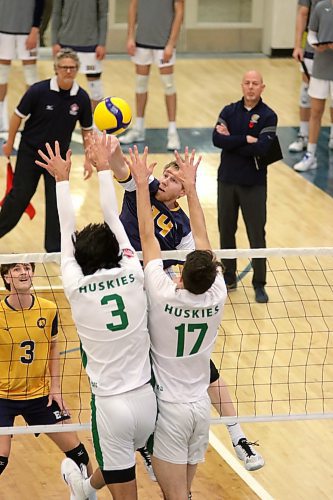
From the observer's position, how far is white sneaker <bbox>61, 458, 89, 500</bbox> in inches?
247

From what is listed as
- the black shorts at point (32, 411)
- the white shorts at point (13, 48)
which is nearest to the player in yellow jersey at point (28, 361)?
the black shorts at point (32, 411)

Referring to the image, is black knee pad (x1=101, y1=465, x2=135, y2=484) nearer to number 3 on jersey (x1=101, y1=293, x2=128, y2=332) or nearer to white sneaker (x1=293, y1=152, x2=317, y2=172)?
→ number 3 on jersey (x1=101, y1=293, x2=128, y2=332)

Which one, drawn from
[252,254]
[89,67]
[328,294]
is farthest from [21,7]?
[252,254]

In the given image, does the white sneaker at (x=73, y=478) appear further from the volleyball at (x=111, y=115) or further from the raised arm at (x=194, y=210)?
the volleyball at (x=111, y=115)

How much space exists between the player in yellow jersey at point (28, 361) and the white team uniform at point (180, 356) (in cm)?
98

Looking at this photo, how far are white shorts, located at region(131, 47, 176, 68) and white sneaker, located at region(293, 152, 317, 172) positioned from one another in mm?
2091

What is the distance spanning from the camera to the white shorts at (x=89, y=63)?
44.0 ft

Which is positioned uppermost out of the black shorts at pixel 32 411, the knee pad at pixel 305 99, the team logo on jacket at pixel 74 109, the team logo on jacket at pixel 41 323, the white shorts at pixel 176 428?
the team logo on jacket at pixel 74 109

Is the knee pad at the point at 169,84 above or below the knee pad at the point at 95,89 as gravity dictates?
above

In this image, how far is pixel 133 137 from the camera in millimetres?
13703

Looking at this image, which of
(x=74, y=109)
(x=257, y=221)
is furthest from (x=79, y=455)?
(x=74, y=109)

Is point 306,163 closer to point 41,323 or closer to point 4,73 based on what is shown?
point 4,73

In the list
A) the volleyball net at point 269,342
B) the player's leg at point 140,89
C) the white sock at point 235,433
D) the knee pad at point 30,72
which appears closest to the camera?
the white sock at point 235,433

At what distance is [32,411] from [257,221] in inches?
148
